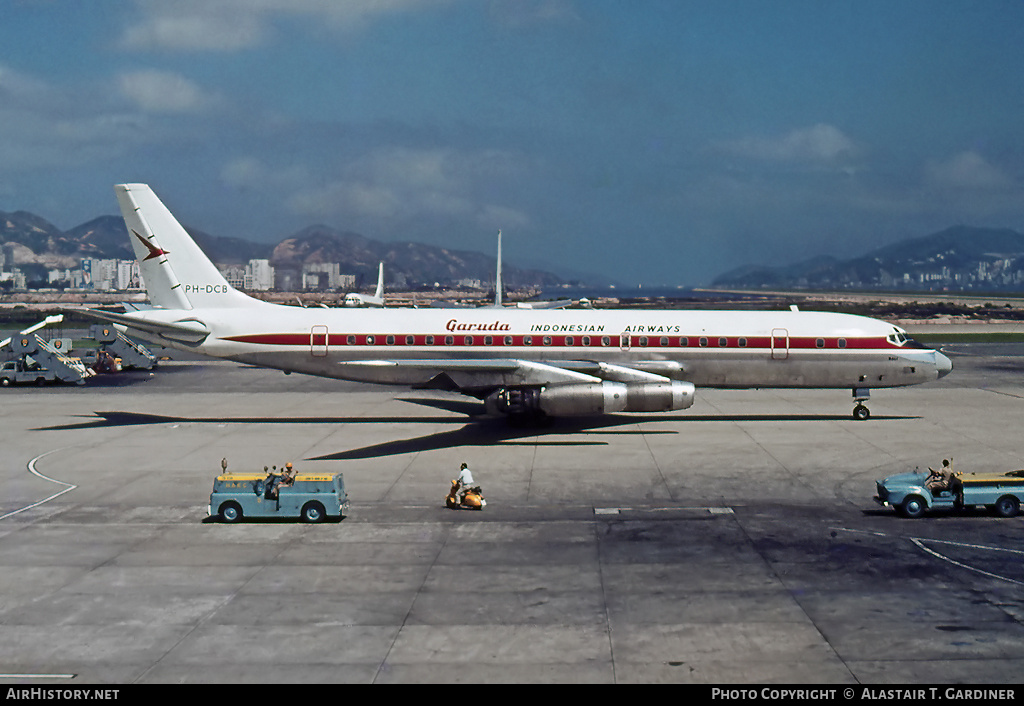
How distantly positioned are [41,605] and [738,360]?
27.8 meters

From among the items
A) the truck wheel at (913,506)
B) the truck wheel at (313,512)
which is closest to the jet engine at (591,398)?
the truck wheel at (913,506)

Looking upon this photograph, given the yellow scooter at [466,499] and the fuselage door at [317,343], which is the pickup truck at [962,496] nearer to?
the yellow scooter at [466,499]

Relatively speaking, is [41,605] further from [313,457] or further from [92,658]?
[313,457]

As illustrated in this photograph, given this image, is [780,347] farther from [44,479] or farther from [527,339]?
[44,479]

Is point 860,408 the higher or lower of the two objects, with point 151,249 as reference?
Answer: lower

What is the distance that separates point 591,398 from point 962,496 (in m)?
13.7

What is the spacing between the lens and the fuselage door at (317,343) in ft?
119

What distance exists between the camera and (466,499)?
75.7 feet

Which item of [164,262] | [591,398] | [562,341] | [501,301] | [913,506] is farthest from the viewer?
[501,301]

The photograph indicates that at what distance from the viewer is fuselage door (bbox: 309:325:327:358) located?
119 ft

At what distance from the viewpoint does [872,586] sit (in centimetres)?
1680

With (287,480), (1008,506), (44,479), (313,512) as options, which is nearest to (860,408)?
(1008,506)

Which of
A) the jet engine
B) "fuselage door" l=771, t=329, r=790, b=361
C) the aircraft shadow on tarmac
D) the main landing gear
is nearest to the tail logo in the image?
the aircraft shadow on tarmac

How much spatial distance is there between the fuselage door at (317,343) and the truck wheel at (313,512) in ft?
49.5
